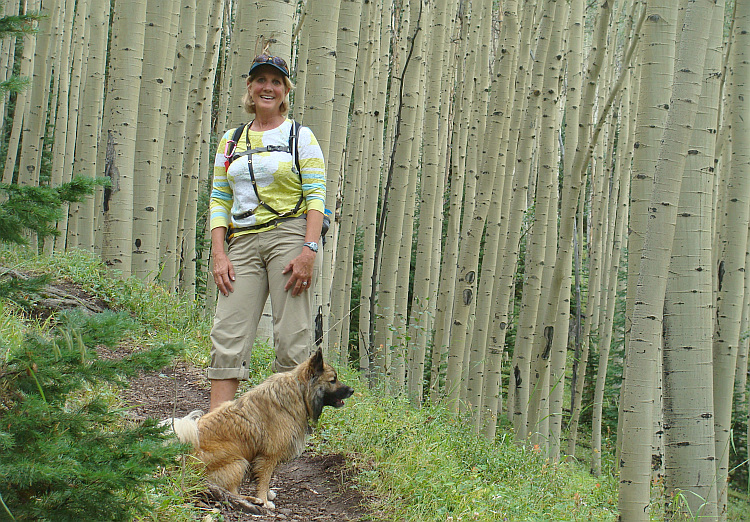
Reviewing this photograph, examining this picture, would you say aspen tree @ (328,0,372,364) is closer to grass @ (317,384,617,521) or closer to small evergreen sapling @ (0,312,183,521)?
grass @ (317,384,617,521)

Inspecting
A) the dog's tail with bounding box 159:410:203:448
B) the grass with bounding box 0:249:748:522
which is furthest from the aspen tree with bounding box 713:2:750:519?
the dog's tail with bounding box 159:410:203:448

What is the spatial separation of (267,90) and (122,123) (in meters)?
3.26

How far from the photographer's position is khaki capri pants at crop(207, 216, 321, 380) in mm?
3441

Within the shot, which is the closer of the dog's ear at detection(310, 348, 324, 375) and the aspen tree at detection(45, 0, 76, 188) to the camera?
the dog's ear at detection(310, 348, 324, 375)

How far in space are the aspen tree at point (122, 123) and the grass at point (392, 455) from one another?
1.87ft

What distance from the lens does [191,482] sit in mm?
2805

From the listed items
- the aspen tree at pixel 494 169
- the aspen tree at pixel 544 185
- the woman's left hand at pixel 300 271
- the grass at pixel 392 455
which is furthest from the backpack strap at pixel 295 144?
the aspen tree at pixel 544 185

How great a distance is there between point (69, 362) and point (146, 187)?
197 inches

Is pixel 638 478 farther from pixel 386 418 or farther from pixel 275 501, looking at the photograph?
pixel 275 501

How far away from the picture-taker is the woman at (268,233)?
3428 mm

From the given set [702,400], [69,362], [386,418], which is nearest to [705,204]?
[702,400]

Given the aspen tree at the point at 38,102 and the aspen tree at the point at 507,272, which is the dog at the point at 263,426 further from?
the aspen tree at the point at 38,102

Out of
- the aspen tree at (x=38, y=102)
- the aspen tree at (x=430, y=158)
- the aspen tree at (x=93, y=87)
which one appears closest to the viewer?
the aspen tree at (x=430, y=158)

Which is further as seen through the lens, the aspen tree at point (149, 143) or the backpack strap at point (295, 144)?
the aspen tree at point (149, 143)
